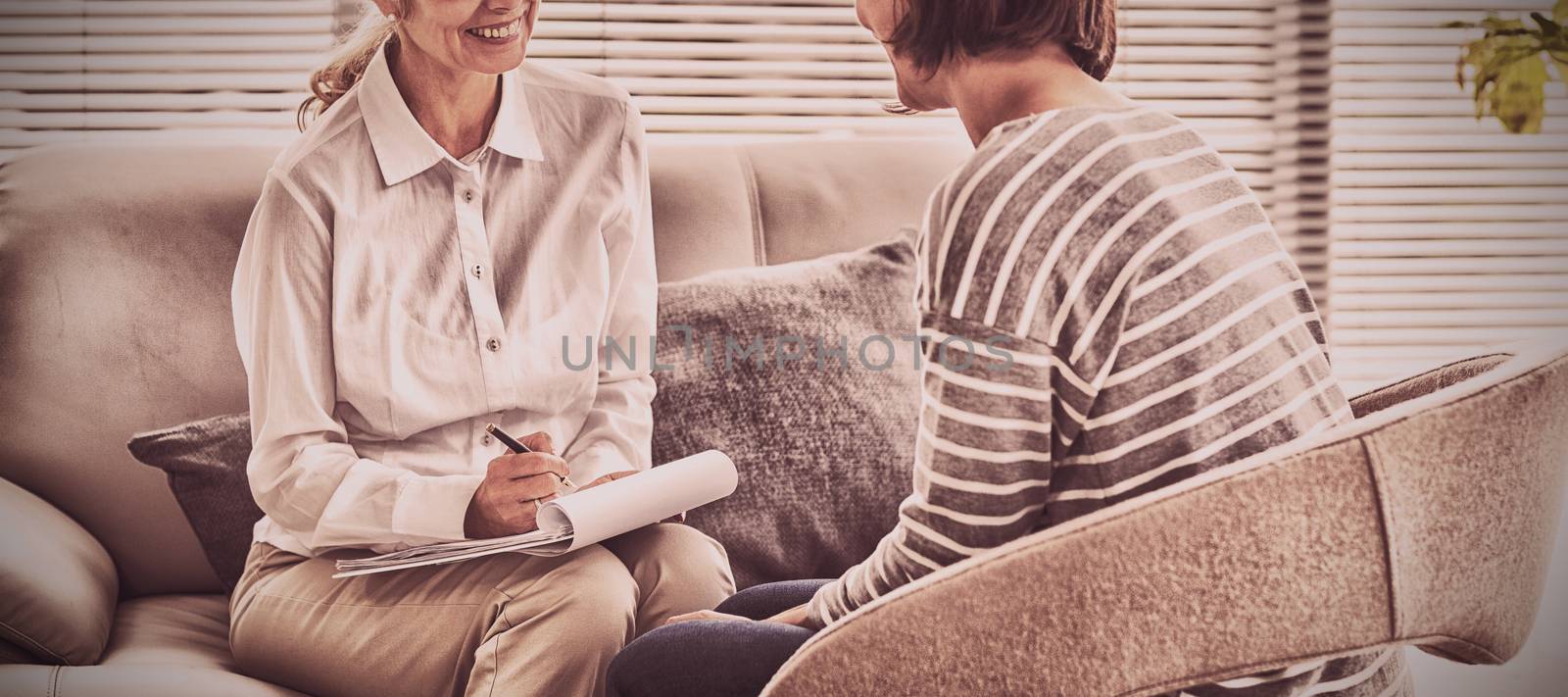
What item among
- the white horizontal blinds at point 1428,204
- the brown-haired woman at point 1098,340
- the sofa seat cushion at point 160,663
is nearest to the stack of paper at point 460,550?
the sofa seat cushion at point 160,663

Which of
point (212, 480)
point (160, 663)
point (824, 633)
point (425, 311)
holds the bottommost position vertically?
point (160, 663)

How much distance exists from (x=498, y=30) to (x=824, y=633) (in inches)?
32.3

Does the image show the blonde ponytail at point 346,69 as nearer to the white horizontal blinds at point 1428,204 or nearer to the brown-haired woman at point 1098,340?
the brown-haired woman at point 1098,340

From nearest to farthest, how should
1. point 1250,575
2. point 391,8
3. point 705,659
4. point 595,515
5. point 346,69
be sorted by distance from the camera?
point 1250,575 < point 705,659 < point 595,515 < point 391,8 < point 346,69

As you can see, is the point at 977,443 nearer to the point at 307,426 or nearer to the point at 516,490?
the point at 516,490

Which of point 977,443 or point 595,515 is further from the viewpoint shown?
point 595,515

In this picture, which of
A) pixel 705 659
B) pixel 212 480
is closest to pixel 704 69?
pixel 212 480

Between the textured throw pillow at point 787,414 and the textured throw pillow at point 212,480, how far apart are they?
0.52 meters

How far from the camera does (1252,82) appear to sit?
7.98ft

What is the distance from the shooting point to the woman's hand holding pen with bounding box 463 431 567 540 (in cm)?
114

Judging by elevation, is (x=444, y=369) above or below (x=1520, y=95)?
below

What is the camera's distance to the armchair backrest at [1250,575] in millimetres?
707

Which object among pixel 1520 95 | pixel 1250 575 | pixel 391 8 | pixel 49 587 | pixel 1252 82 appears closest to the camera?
pixel 1250 575

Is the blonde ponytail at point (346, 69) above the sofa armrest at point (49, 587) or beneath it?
above
